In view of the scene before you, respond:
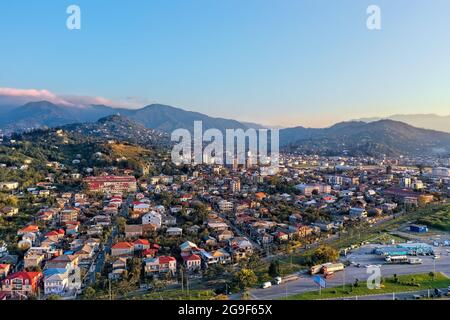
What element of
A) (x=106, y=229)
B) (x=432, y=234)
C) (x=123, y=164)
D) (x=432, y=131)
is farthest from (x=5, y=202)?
(x=432, y=131)

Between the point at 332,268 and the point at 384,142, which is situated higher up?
the point at 384,142

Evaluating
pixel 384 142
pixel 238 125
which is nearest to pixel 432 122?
pixel 384 142

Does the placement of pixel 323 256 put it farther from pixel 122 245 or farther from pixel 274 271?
pixel 122 245

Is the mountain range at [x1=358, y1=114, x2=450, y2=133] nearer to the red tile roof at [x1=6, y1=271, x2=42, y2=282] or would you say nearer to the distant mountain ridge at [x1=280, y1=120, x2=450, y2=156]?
the distant mountain ridge at [x1=280, y1=120, x2=450, y2=156]

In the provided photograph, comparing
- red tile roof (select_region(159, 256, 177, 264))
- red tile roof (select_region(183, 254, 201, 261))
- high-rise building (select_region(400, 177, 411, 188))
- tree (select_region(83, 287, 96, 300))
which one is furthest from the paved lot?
high-rise building (select_region(400, 177, 411, 188))

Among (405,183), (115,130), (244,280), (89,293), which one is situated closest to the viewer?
(89,293)

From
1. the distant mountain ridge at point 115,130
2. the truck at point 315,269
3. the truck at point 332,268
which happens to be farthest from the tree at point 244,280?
the distant mountain ridge at point 115,130
